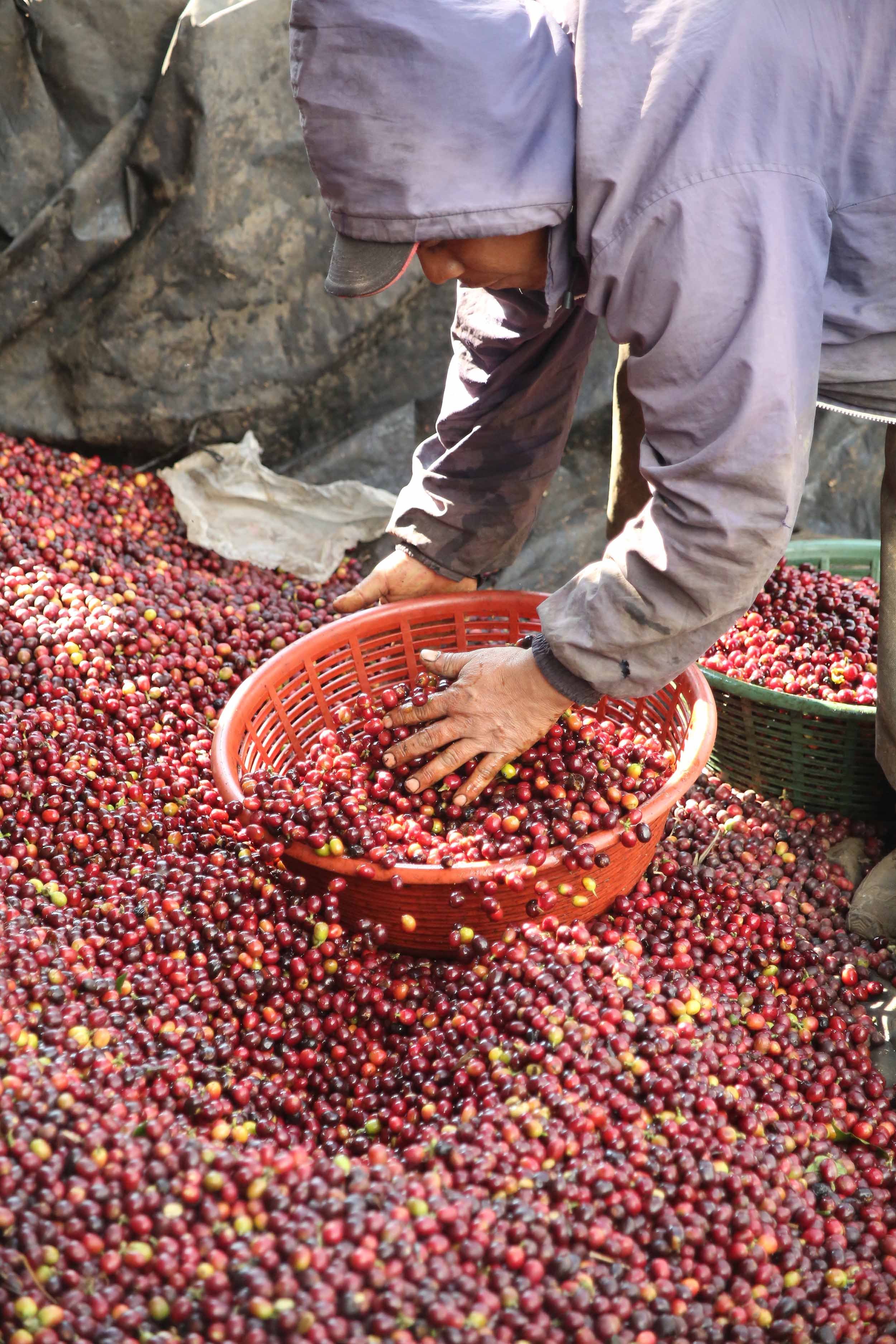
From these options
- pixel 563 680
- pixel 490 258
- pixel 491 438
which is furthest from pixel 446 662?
pixel 490 258

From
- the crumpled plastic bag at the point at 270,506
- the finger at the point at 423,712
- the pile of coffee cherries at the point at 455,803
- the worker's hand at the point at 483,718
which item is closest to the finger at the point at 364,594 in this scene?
the pile of coffee cherries at the point at 455,803

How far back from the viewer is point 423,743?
2619 mm

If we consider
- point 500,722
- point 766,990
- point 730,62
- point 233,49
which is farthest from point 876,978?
point 233,49

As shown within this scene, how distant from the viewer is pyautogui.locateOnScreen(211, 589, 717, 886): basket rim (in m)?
2.33

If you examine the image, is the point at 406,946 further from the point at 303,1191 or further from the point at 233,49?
the point at 233,49

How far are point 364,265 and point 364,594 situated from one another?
1.38 metres

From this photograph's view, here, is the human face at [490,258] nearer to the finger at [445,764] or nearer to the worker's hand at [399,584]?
the finger at [445,764]

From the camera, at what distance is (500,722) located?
99.3 inches

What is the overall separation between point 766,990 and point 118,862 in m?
1.70

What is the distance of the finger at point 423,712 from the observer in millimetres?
2604

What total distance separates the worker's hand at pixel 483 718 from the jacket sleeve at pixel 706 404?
13cm

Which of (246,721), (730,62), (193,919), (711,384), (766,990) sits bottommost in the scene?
(766,990)

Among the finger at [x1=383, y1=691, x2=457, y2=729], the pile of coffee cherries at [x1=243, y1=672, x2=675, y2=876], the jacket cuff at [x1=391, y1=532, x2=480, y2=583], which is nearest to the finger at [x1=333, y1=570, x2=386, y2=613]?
the jacket cuff at [x1=391, y1=532, x2=480, y2=583]

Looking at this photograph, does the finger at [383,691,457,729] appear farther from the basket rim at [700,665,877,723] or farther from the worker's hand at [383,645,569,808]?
the basket rim at [700,665,877,723]
